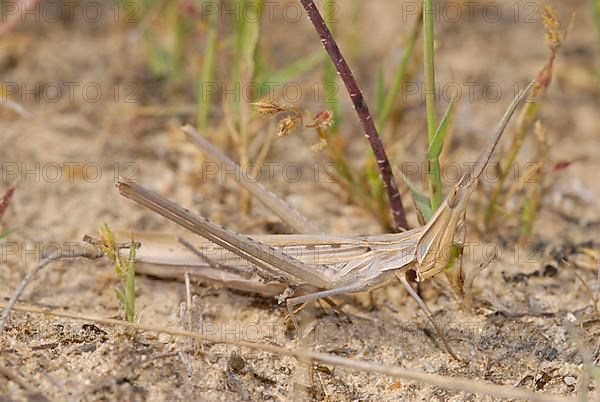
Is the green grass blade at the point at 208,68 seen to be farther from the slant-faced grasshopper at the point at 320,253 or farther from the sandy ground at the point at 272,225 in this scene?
the slant-faced grasshopper at the point at 320,253

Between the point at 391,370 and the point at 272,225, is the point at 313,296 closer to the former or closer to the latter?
the point at 391,370

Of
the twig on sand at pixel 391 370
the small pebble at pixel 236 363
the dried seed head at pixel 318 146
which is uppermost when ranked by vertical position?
the dried seed head at pixel 318 146

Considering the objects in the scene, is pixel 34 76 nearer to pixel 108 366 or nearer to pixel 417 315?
pixel 108 366

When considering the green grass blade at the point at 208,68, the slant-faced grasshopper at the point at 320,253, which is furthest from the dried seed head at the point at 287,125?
the green grass blade at the point at 208,68

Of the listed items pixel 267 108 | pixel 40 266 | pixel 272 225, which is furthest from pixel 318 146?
pixel 40 266

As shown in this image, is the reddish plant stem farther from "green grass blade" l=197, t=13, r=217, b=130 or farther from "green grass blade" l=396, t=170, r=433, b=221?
"green grass blade" l=197, t=13, r=217, b=130

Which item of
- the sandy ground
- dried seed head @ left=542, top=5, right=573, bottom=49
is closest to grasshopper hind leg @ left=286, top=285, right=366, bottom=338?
the sandy ground

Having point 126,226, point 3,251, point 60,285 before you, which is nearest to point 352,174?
point 126,226
